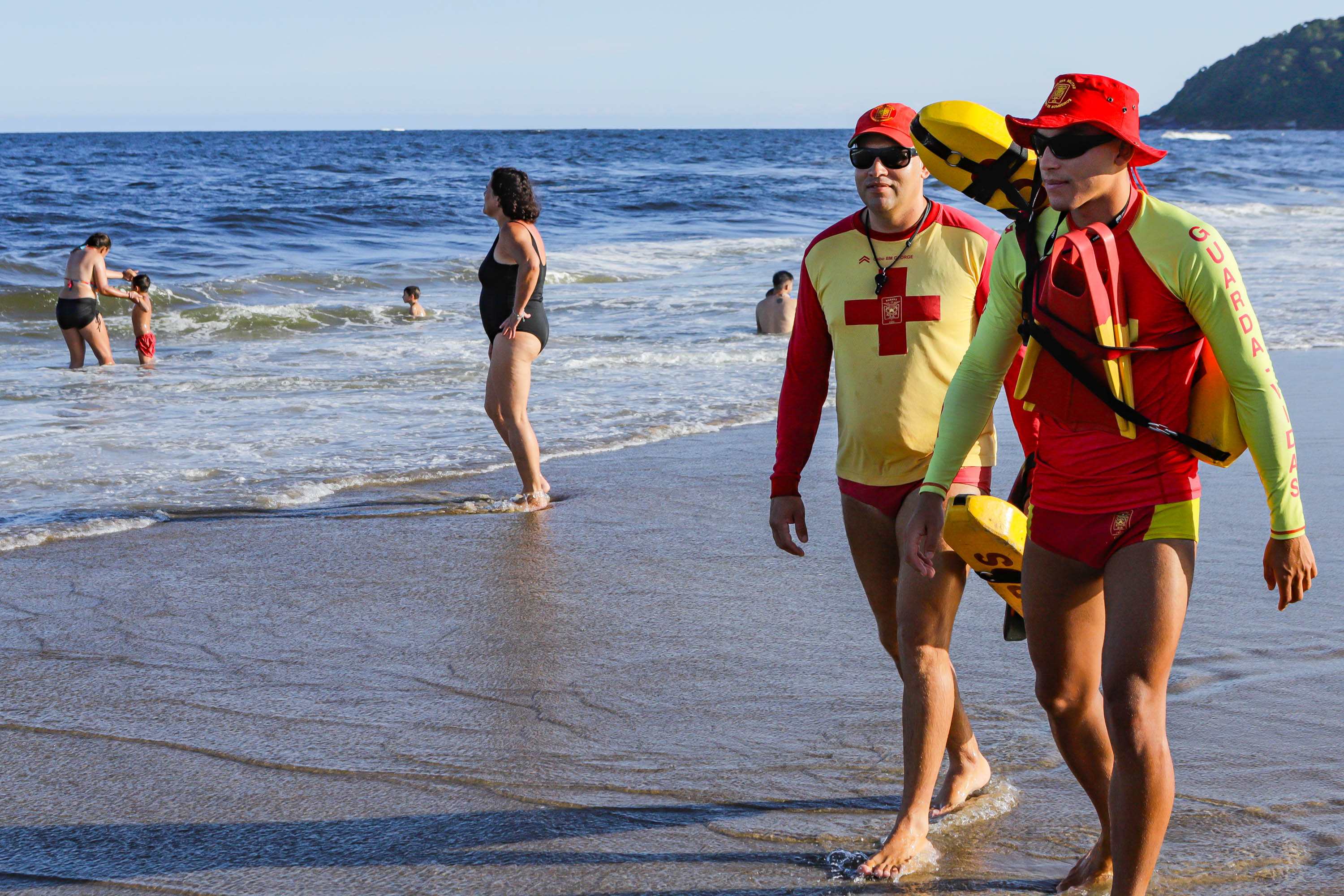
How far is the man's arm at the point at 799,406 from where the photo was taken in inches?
124

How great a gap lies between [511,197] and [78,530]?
2740mm

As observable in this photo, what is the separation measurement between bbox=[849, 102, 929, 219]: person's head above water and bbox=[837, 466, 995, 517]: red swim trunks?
2.10 feet

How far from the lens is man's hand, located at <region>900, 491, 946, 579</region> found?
264 cm

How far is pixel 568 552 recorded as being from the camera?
227 inches

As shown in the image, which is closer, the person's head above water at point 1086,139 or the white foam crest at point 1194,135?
the person's head above water at point 1086,139

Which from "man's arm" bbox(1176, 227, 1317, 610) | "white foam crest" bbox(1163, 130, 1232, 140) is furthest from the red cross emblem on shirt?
"white foam crest" bbox(1163, 130, 1232, 140)

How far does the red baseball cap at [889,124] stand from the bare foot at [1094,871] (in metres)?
1.67

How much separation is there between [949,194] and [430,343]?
1211 inches

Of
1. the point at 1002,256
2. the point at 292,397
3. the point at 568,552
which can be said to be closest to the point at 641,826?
the point at 1002,256

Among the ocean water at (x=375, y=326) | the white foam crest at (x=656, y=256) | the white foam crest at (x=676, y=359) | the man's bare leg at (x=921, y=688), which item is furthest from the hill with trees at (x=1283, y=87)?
the man's bare leg at (x=921, y=688)

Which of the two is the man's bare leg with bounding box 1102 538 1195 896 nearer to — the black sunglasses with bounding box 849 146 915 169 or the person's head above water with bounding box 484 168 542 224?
the black sunglasses with bounding box 849 146 915 169

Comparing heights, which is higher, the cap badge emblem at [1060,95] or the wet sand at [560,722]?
the cap badge emblem at [1060,95]

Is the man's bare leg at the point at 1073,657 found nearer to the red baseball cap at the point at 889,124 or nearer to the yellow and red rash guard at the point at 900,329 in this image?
the yellow and red rash guard at the point at 900,329

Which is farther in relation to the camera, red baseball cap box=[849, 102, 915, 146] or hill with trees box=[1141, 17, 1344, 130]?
hill with trees box=[1141, 17, 1344, 130]
